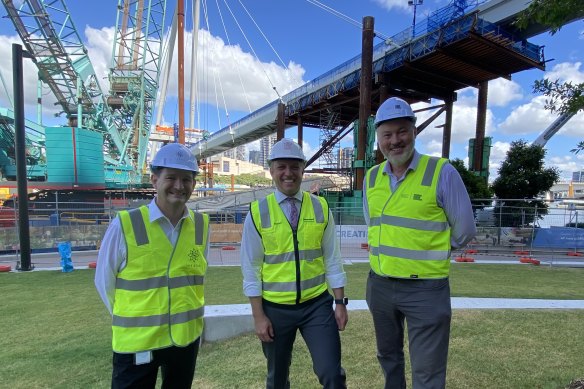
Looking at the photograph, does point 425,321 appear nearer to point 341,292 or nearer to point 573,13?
point 341,292

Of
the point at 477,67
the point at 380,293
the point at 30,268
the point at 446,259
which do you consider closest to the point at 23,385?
the point at 380,293

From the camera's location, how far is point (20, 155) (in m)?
8.76

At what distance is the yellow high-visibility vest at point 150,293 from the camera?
6.32ft

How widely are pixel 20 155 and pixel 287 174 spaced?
947 centimetres

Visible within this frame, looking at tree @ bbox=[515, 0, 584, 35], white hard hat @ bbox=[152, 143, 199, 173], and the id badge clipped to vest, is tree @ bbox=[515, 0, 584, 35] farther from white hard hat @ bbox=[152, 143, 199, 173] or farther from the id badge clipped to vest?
the id badge clipped to vest

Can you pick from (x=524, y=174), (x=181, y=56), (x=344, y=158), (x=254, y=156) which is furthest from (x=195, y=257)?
(x=254, y=156)

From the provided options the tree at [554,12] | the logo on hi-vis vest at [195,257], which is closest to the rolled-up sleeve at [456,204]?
the tree at [554,12]

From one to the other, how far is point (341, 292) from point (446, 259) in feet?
2.46

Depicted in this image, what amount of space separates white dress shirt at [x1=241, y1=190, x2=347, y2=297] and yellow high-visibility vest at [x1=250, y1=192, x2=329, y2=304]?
41mm

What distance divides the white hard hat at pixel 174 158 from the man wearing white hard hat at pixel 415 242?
1.31 m

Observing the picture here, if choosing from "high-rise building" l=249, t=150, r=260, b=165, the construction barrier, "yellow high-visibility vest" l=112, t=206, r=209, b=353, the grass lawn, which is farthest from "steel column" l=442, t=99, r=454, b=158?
"high-rise building" l=249, t=150, r=260, b=165

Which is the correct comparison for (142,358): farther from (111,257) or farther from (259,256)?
(259,256)

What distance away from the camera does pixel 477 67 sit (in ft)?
68.3

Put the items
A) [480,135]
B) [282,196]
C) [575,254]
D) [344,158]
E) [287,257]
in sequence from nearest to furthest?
[287,257] → [282,196] → [575,254] → [480,135] → [344,158]
